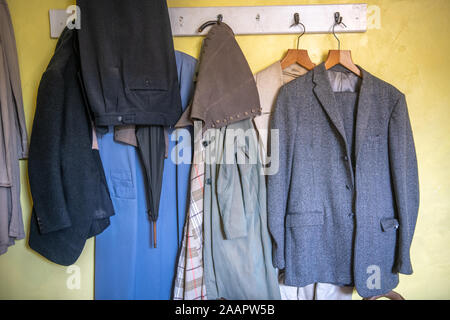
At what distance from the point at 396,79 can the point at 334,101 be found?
0.43 m

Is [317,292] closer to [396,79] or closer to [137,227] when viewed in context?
[137,227]

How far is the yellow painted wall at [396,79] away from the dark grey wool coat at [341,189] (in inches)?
9.1

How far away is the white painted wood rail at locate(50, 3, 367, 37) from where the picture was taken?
1.17m

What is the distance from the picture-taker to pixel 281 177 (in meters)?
1.07

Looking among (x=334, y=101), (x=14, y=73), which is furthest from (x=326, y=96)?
(x=14, y=73)

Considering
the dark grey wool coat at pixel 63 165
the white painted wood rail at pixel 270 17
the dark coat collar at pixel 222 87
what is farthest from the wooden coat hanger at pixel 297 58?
the dark grey wool coat at pixel 63 165

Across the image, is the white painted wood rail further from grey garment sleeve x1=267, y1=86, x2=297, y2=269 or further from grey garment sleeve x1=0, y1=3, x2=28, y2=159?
grey garment sleeve x1=267, y1=86, x2=297, y2=269

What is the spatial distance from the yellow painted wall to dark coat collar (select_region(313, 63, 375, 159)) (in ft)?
0.63

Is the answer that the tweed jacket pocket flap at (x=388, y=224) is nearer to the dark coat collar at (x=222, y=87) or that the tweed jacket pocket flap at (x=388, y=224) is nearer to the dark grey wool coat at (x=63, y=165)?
the dark coat collar at (x=222, y=87)

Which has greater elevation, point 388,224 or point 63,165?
point 63,165

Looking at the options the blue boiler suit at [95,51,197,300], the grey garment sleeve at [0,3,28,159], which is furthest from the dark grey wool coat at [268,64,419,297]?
the grey garment sleeve at [0,3,28,159]

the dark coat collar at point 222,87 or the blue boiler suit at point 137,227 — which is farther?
the blue boiler suit at point 137,227

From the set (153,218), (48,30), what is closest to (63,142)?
(153,218)

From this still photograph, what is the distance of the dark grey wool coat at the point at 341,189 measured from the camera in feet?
3.40
